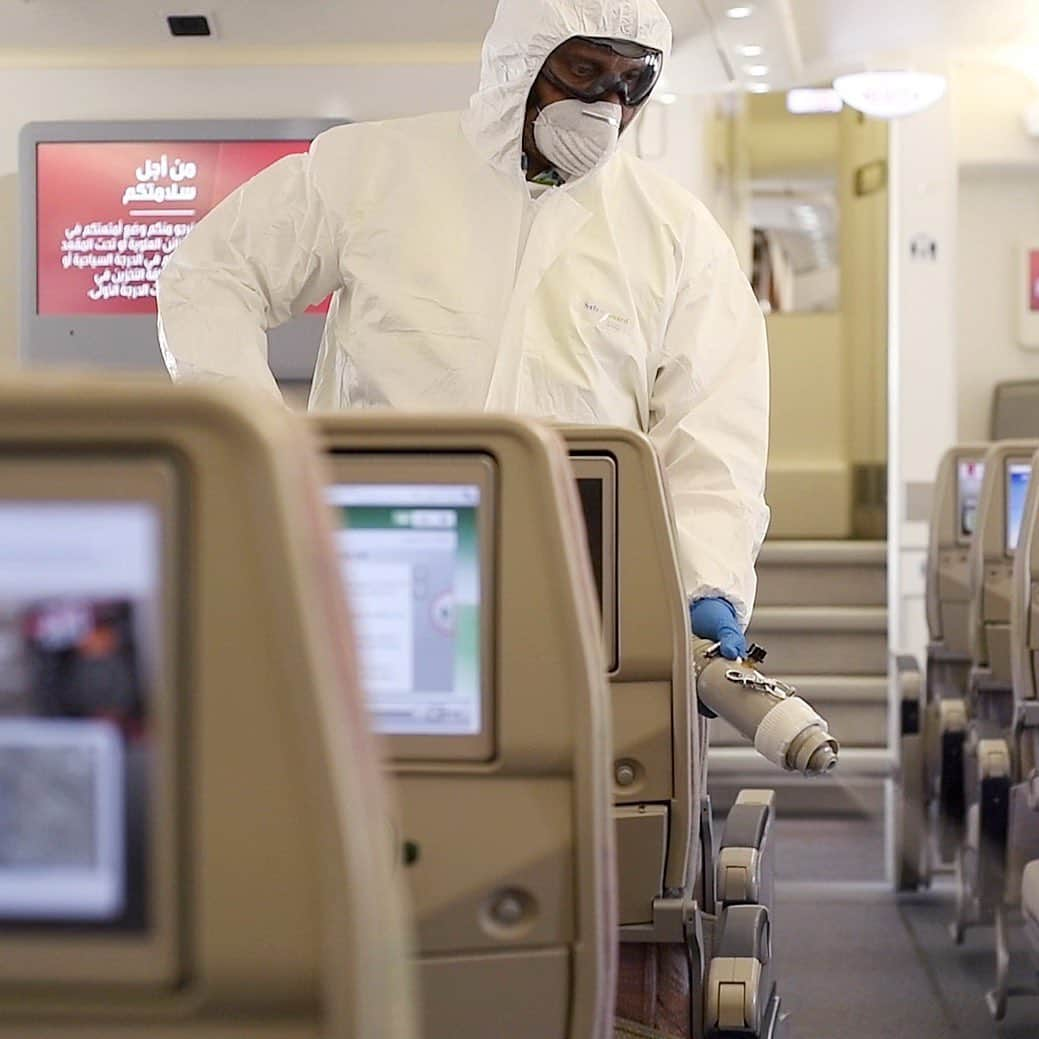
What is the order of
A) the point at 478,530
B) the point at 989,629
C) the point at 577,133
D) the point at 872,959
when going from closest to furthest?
the point at 478,530 < the point at 577,133 < the point at 872,959 < the point at 989,629

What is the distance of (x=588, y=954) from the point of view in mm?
1173

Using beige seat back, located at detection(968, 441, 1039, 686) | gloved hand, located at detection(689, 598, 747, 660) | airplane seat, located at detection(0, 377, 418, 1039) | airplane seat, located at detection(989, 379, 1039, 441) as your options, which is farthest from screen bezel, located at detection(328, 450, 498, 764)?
airplane seat, located at detection(989, 379, 1039, 441)

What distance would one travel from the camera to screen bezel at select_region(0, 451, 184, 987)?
2.38ft

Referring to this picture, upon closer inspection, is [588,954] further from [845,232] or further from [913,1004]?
[845,232]

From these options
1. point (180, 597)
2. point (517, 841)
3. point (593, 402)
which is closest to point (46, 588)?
point (180, 597)

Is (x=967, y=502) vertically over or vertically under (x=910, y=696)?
over

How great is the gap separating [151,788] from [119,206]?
18.7 ft

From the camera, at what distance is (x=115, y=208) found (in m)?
6.19

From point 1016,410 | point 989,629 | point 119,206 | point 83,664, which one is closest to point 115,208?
point 119,206

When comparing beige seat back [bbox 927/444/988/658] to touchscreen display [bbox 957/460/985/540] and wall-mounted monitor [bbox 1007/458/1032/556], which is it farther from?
wall-mounted monitor [bbox 1007/458/1032/556]

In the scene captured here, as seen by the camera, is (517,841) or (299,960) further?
(517,841)

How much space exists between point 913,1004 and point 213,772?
380 cm

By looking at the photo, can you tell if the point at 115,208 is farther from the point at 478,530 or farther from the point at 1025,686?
the point at 478,530

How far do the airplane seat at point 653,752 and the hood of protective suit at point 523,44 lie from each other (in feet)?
3.17
